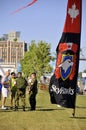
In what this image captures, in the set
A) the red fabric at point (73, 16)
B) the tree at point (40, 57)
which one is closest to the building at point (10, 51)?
the tree at point (40, 57)

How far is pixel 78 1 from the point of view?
13234 millimetres

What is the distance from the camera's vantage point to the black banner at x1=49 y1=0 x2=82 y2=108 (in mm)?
13227

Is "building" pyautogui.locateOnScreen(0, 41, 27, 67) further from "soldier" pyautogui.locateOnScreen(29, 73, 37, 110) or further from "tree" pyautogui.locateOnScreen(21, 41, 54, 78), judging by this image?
"soldier" pyautogui.locateOnScreen(29, 73, 37, 110)

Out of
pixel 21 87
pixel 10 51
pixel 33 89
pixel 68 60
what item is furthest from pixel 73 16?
pixel 10 51

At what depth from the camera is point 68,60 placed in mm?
13398

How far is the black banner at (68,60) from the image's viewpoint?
13.2 m

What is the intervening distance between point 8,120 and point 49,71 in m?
48.3

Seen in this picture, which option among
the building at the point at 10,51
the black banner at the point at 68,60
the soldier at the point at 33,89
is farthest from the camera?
the building at the point at 10,51

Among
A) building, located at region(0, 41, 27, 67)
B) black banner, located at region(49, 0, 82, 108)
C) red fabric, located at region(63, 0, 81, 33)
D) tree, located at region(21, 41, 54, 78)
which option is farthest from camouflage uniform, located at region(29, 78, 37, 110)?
building, located at region(0, 41, 27, 67)

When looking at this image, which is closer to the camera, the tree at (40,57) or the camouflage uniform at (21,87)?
the camouflage uniform at (21,87)

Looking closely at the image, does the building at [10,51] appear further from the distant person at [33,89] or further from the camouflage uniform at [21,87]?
the camouflage uniform at [21,87]

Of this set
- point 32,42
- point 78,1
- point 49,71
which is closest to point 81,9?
point 78,1

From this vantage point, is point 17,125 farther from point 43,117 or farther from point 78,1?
point 78,1

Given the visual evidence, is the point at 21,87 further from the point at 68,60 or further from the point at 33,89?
the point at 68,60
